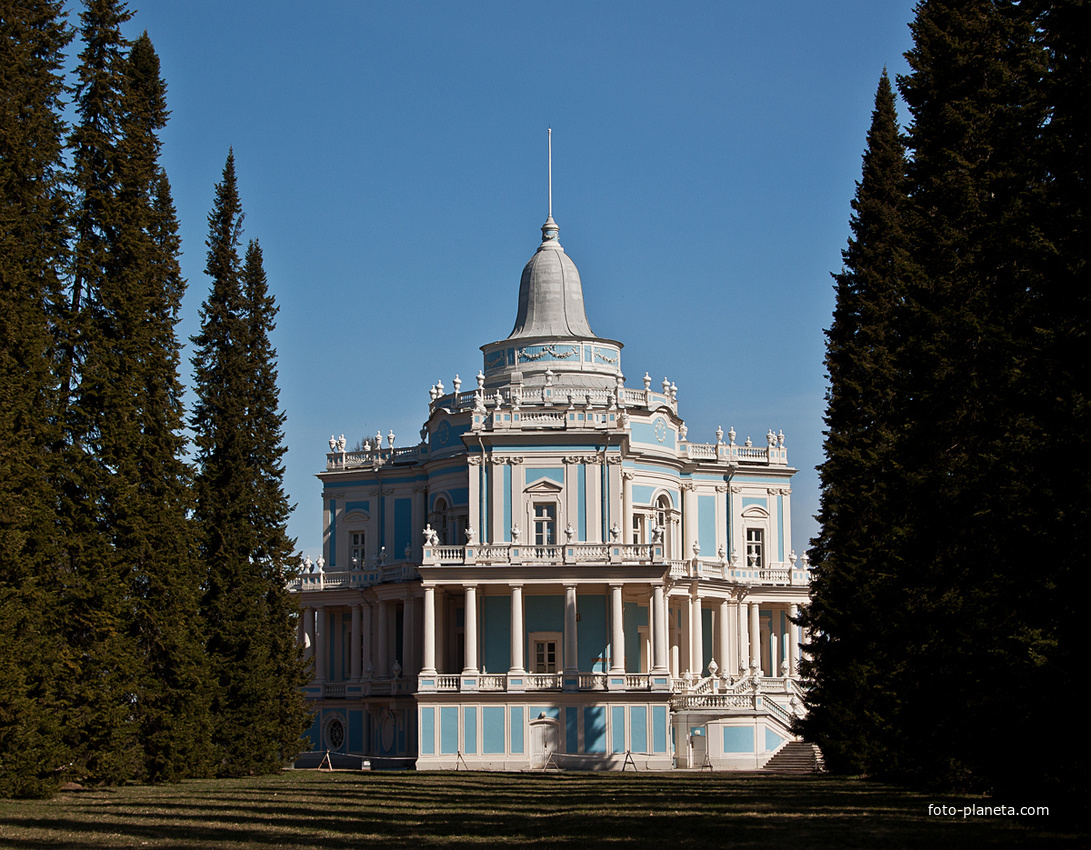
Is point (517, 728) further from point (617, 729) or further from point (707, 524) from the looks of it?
point (707, 524)

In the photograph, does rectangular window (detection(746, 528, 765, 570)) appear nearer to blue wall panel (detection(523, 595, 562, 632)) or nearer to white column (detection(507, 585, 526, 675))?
blue wall panel (detection(523, 595, 562, 632))

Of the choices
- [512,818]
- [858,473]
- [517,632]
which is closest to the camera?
[512,818]

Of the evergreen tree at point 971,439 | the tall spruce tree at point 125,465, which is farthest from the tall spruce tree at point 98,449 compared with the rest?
the evergreen tree at point 971,439

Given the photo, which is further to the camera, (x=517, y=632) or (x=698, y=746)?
(x=698, y=746)

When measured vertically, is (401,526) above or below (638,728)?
above

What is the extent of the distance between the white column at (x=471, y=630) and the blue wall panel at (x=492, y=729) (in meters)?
1.46

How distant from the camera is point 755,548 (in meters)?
61.5

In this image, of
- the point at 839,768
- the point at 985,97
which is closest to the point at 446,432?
the point at 839,768

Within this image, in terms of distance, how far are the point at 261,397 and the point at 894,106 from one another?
1892 centimetres

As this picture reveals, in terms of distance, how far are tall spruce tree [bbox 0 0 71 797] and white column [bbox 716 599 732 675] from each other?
3495 cm

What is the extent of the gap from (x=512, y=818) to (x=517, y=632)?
2393cm

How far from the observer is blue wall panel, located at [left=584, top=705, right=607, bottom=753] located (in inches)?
1784

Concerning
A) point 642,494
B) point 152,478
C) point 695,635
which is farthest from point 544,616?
point 152,478

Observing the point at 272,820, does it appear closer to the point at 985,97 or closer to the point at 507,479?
the point at 985,97
